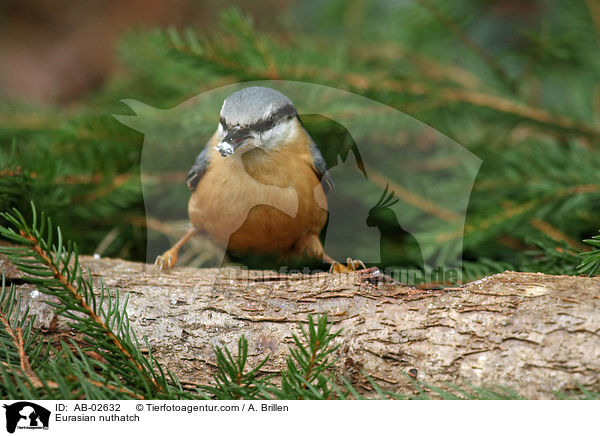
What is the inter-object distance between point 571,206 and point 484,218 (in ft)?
0.73

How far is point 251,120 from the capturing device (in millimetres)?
1066

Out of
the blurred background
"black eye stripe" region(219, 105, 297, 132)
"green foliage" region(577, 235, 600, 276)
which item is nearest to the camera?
"green foliage" region(577, 235, 600, 276)

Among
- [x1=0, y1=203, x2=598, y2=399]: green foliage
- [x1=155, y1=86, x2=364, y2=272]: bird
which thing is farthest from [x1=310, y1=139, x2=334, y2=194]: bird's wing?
[x1=0, y1=203, x2=598, y2=399]: green foliage

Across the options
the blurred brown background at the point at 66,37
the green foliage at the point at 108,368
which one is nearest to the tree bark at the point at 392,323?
the green foliage at the point at 108,368

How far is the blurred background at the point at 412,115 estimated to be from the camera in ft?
4.68

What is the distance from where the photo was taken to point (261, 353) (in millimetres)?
1027

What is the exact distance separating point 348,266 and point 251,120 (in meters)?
0.38

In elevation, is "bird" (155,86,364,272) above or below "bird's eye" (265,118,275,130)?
below

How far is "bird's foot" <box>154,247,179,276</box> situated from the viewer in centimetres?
127

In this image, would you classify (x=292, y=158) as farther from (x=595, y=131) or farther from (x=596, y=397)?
(x=595, y=131)

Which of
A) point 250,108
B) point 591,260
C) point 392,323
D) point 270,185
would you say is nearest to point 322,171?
point 270,185
